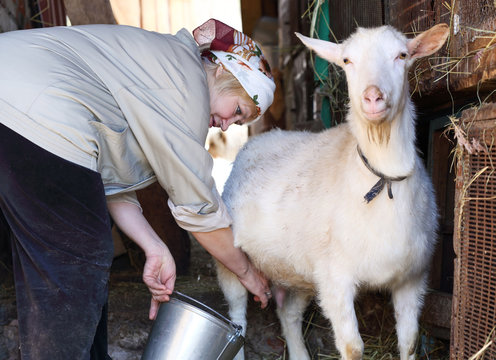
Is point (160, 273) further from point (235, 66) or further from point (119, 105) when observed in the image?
point (235, 66)

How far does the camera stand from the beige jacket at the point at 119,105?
84.2 inches

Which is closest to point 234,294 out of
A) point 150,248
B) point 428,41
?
point 150,248

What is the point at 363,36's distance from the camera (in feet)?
9.45

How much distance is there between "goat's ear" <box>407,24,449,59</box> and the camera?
2779 mm

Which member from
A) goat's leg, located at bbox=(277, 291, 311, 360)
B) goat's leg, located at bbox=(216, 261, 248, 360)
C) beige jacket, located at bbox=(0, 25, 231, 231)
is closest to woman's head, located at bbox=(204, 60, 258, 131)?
beige jacket, located at bbox=(0, 25, 231, 231)

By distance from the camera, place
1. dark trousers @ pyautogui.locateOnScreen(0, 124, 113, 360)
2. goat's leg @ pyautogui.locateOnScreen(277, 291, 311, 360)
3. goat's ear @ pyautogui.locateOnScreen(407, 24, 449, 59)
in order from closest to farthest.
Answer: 1. dark trousers @ pyautogui.locateOnScreen(0, 124, 113, 360)
2. goat's ear @ pyautogui.locateOnScreen(407, 24, 449, 59)
3. goat's leg @ pyautogui.locateOnScreen(277, 291, 311, 360)

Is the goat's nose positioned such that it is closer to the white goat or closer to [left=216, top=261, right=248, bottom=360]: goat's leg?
the white goat

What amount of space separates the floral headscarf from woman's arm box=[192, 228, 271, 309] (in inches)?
27.2

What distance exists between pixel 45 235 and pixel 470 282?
A: 1.89 metres

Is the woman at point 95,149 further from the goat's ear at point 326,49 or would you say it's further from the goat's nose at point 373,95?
the goat's nose at point 373,95

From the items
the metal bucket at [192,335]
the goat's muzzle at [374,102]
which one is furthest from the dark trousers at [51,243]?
the goat's muzzle at [374,102]

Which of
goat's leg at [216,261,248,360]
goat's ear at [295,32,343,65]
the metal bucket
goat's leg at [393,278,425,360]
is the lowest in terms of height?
goat's leg at [216,261,248,360]

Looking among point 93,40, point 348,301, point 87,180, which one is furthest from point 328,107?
point 87,180

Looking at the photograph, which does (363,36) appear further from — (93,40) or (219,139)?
(219,139)
